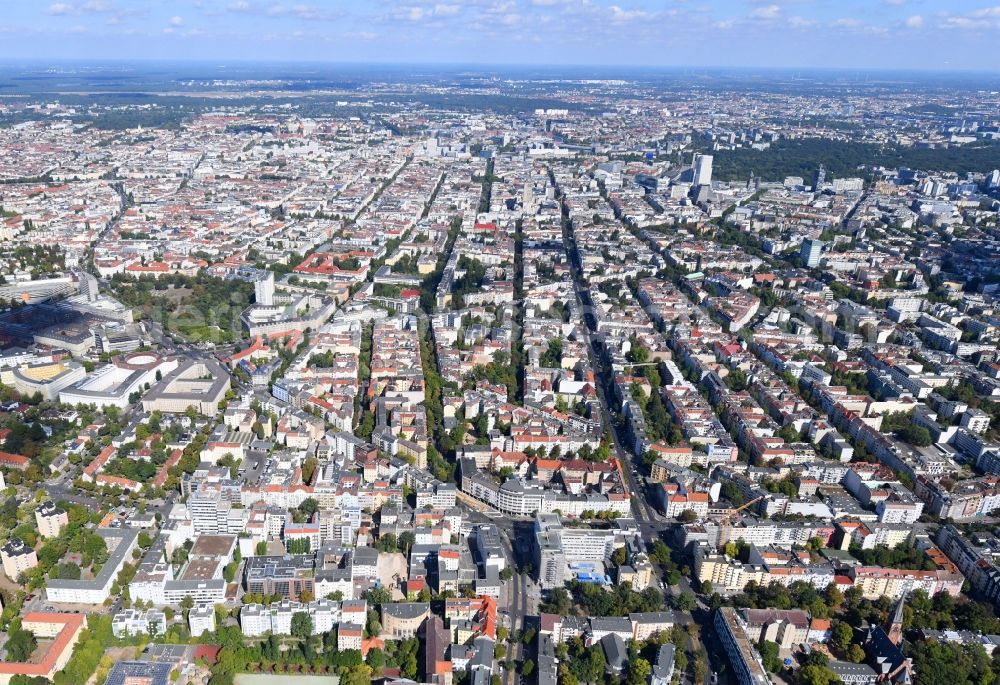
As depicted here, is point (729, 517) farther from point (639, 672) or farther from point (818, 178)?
point (818, 178)

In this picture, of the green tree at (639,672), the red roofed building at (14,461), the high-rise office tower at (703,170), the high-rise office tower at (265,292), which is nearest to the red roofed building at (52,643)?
the red roofed building at (14,461)

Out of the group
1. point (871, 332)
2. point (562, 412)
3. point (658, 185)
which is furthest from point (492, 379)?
point (658, 185)

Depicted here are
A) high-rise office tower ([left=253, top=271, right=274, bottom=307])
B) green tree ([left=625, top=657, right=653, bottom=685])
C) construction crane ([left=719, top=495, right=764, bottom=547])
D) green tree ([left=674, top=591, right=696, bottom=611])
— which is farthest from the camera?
high-rise office tower ([left=253, top=271, right=274, bottom=307])

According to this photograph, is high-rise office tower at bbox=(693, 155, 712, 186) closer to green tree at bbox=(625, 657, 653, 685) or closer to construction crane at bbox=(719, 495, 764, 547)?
construction crane at bbox=(719, 495, 764, 547)

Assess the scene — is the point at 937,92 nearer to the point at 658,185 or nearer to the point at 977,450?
the point at 658,185

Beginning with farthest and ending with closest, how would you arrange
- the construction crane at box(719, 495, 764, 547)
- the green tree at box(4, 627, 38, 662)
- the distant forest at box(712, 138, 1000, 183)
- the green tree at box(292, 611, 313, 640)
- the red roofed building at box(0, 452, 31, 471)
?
the distant forest at box(712, 138, 1000, 183) → the red roofed building at box(0, 452, 31, 471) → the construction crane at box(719, 495, 764, 547) → the green tree at box(292, 611, 313, 640) → the green tree at box(4, 627, 38, 662)

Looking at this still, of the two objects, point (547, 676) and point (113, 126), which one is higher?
point (113, 126)

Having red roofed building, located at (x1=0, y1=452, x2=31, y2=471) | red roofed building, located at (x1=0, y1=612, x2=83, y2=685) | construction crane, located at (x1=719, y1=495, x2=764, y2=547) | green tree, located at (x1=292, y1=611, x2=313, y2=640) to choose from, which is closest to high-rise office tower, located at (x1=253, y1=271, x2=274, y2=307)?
red roofed building, located at (x1=0, y1=452, x2=31, y2=471)

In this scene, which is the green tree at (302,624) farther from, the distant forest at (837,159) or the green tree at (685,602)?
the distant forest at (837,159)
